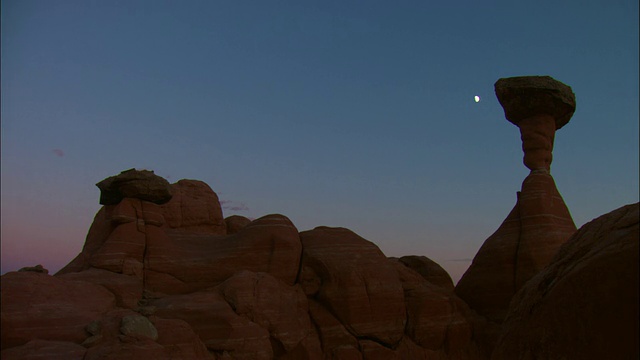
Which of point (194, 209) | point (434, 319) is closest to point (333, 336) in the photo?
point (434, 319)

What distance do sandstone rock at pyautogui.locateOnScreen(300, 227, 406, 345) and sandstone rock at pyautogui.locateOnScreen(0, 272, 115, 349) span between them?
293 inches

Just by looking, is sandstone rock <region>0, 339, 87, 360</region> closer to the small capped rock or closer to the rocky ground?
the rocky ground

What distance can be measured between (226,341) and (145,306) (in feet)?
8.52

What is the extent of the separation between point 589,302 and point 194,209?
19.4 metres

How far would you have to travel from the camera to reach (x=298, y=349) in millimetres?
17078

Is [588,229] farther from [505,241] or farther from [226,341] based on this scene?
[505,241]

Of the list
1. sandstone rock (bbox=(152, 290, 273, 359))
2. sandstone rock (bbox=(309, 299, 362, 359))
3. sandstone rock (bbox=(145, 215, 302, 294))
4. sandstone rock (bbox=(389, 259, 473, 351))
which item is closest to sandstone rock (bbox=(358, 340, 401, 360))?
sandstone rock (bbox=(309, 299, 362, 359))

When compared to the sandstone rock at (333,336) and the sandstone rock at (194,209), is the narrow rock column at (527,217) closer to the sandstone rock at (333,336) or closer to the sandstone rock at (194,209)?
the sandstone rock at (333,336)

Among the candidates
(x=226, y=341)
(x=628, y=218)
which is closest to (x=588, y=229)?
(x=628, y=218)

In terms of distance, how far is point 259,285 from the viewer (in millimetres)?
16766

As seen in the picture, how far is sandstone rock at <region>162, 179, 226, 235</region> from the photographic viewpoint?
2178cm

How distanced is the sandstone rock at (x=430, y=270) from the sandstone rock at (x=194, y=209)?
883 cm

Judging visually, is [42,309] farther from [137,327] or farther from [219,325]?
[219,325]

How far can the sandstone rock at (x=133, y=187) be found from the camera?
60.9 feet
